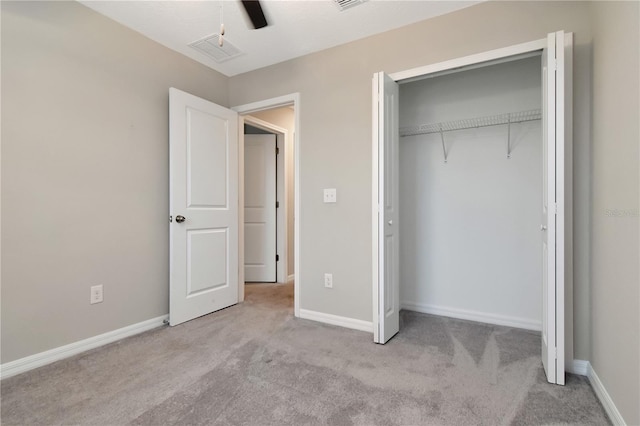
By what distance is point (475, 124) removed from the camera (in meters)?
2.79

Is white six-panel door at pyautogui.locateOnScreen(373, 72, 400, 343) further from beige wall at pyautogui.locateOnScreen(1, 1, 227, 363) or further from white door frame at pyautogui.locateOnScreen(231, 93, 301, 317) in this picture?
beige wall at pyautogui.locateOnScreen(1, 1, 227, 363)

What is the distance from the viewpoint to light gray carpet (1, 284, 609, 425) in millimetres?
1504

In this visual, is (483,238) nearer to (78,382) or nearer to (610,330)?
(610,330)

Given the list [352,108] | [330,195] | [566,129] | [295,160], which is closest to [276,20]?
[352,108]

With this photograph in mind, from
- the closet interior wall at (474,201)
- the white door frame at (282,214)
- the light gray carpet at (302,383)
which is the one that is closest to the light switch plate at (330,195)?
the closet interior wall at (474,201)

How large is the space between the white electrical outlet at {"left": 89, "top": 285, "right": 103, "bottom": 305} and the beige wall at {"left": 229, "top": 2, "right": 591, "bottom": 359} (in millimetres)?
1539

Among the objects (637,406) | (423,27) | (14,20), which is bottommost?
(637,406)

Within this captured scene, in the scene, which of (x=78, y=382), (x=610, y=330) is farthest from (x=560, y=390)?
(x=78, y=382)

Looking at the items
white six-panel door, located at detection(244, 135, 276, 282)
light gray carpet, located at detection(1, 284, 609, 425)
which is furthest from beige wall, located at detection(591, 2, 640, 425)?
white six-panel door, located at detection(244, 135, 276, 282)

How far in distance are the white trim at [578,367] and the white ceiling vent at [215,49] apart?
338 centimetres

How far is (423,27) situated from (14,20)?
8.83 feet

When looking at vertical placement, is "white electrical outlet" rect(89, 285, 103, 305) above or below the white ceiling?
below

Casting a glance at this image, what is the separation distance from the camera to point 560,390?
5.58 feet

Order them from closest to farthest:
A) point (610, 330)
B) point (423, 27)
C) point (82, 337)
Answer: point (610, 330)
point (82, 337)
point (423, 27)
